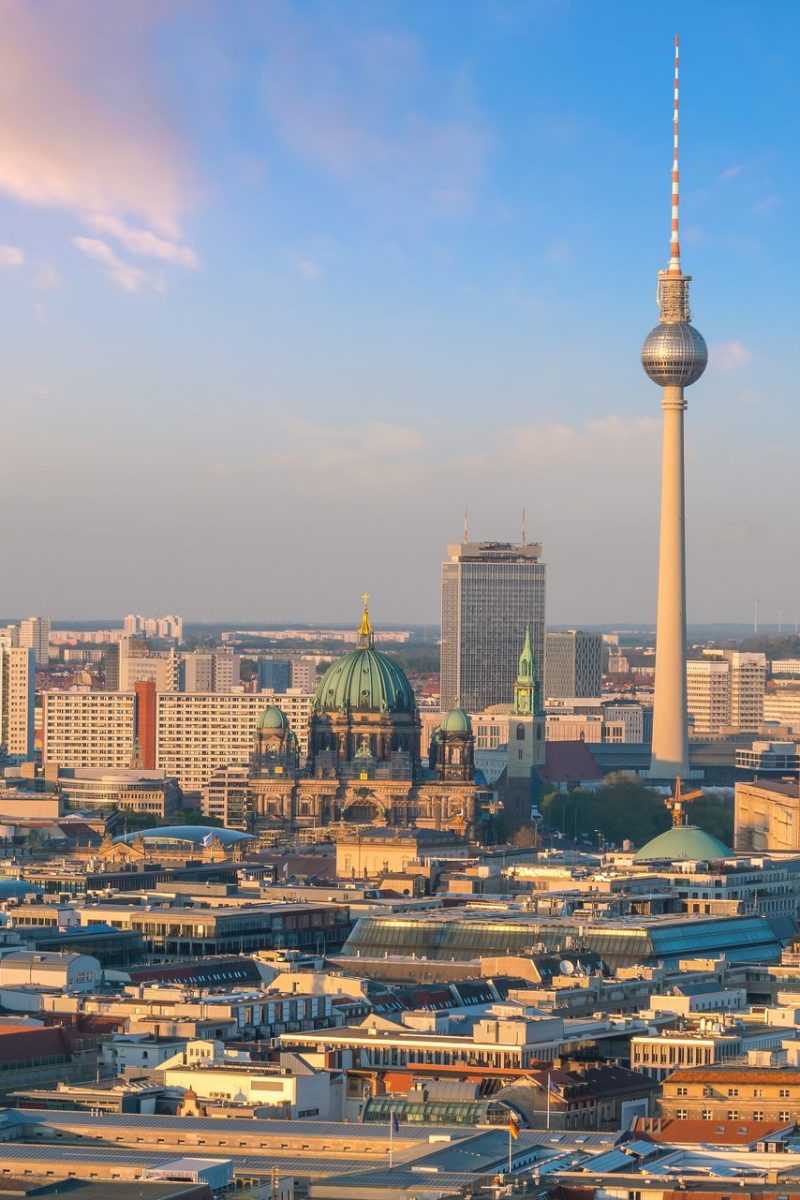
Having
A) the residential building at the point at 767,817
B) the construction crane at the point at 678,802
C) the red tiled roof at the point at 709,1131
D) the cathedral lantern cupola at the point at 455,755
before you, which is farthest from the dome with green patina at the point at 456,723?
the red tiled roof at the point at 709,1131

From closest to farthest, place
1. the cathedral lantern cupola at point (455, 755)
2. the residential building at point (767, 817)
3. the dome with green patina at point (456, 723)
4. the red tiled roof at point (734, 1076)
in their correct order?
1. the red tiled roof at point (734, 1076)
2. the residential building at point (767, 817)
3. the cathedral lantern cupola at point (455, 755)
4. the dome with green patina at point (456, 723)

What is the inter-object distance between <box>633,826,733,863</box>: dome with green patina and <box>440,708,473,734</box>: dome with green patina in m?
41.1

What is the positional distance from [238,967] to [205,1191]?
4333 centimetres

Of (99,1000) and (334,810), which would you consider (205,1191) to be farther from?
(334,810)

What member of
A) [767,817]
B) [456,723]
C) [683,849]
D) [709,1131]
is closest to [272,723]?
[456,723]

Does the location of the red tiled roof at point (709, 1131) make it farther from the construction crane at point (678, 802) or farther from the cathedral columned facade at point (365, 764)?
the cathedral columned facade at point (365, 764)

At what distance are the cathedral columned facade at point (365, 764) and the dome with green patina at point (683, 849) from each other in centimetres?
3539

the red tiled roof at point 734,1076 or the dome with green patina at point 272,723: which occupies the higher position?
the dome with green patina at point 272,723

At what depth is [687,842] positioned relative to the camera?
148 metres

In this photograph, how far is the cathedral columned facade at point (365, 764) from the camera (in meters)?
188

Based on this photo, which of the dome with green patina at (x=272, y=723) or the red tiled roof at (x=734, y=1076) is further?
the dome with green patina at (x=272, y=723)

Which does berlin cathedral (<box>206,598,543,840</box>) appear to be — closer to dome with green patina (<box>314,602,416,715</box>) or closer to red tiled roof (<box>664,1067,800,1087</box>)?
dome with green patina (<box>314,602,416,715</box>)

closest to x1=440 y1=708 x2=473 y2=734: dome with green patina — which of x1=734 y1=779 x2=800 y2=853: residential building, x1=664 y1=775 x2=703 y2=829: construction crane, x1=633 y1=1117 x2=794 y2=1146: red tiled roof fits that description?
x1=664 y1=775 x2=703 y2=829: construction crane

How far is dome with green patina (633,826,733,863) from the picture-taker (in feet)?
481
